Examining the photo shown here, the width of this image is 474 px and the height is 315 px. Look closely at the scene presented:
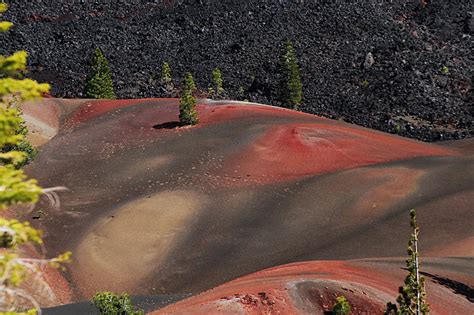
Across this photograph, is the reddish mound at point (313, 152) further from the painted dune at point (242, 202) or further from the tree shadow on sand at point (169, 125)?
the tree shadow on sand at point (169, 125)

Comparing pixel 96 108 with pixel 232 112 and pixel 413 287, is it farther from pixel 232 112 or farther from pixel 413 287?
pixel 413 287

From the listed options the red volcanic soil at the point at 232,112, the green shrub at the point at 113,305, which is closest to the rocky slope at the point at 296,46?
the red volcanic soil at the point at 232,112

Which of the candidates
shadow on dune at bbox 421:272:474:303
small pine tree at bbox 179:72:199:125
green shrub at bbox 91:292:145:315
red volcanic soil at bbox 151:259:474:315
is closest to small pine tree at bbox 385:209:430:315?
red volcanic soil at bbox 151:259:474:315

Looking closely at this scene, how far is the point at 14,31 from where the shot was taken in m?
124

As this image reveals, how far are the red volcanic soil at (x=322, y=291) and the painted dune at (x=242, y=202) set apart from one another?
0.60 feet

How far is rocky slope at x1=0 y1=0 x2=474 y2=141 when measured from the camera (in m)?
94.8

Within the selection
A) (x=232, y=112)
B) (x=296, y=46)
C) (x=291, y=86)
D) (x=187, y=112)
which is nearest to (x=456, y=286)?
(x=187, y=112)

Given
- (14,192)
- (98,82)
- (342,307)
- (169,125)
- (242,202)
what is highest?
(14,192)

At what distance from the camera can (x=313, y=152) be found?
57.3 meters

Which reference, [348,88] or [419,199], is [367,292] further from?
[348,88]

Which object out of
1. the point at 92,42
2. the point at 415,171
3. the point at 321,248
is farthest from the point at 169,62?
the point at 321,248

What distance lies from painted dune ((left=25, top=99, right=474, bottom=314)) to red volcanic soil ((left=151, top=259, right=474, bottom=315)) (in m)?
0.18

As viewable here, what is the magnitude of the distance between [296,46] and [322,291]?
90815mm

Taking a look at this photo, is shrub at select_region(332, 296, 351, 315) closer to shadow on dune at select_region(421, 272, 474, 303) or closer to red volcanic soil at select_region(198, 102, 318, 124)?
shadow on dune at select_region(421, 272, 474, 303)
